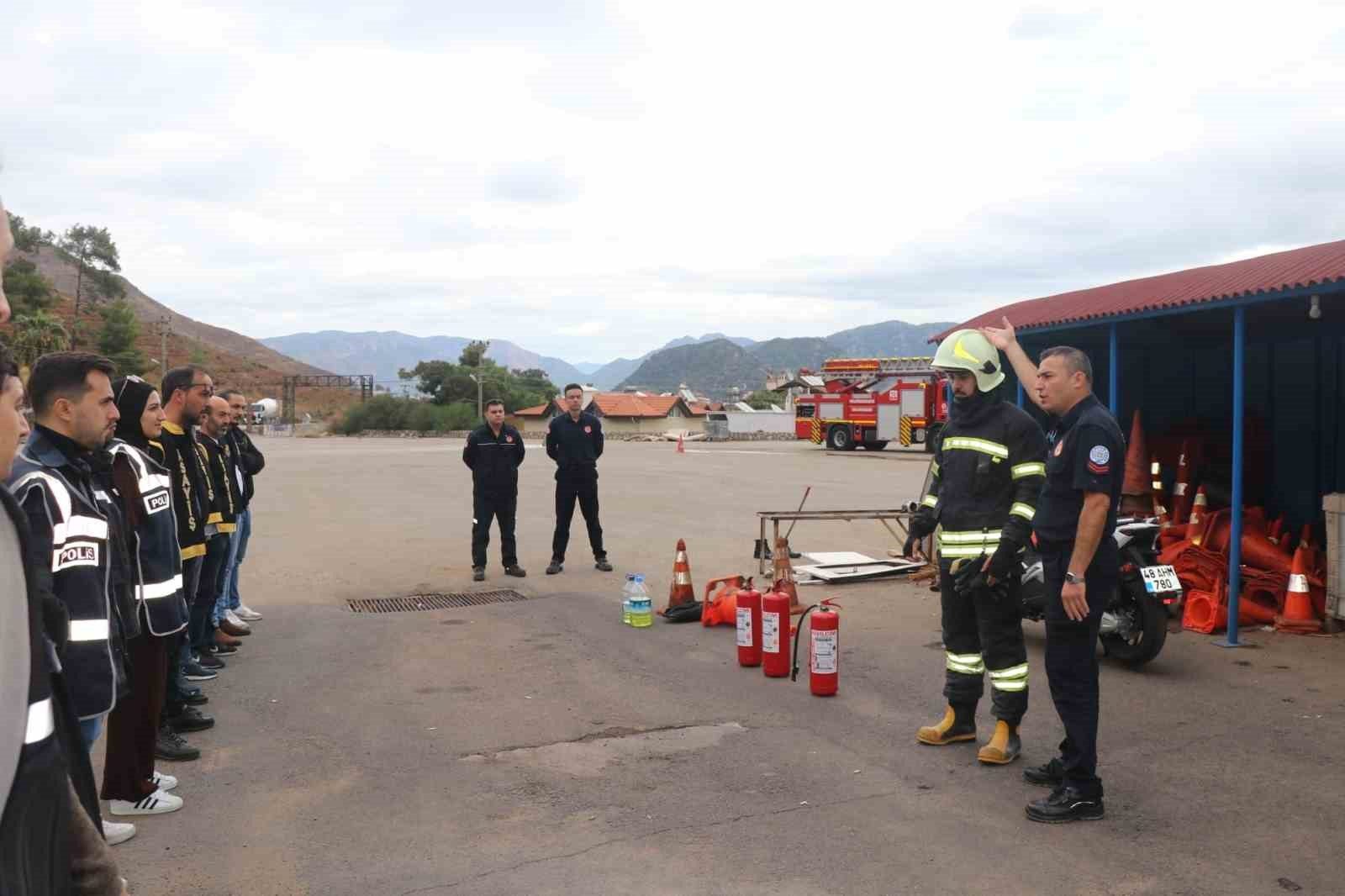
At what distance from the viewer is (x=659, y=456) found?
35.7 meters

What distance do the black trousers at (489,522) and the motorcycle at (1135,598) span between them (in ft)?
19.0

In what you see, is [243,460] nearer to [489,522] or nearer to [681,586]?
[489,522]

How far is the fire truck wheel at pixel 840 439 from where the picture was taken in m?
38.3

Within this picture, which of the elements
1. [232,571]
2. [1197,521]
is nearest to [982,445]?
[1197,521]

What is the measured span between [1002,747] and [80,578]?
14.0 feet

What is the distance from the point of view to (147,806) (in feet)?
15.1

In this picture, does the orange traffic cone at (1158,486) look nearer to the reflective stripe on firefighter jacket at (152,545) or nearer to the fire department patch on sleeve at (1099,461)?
the fire department patch on sleeve at (1099,461)

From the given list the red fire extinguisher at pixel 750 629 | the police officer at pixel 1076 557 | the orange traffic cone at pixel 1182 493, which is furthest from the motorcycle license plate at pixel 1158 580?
the orange traffic cone at pixel 1182 493

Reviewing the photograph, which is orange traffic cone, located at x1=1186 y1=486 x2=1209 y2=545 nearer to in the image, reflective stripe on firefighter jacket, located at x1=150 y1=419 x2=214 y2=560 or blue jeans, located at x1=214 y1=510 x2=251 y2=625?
reflective stripe on firefighter jacket, located at x1=150 y1=419 x2=214 y2=560

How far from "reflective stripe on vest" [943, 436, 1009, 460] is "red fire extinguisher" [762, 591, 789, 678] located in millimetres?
1854

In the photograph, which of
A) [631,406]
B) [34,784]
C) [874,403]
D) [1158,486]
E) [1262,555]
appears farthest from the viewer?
[631,406]

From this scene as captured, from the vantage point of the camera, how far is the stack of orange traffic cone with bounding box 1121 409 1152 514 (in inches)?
408

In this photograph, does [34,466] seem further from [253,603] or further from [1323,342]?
[1323,342]

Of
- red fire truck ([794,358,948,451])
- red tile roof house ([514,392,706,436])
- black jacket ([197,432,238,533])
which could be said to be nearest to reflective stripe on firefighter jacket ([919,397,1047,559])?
black jacket ([197,432,238,533])
